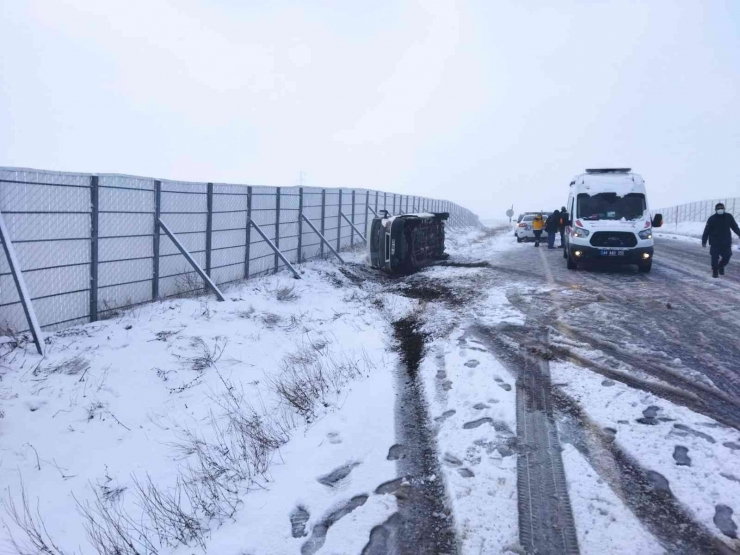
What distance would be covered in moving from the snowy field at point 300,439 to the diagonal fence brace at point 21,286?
247 mm

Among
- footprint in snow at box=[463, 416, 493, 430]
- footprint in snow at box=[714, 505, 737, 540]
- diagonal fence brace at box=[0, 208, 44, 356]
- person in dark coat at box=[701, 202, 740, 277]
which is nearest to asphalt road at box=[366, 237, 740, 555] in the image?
footprint in snow at box=[714, 505, 737, 540]

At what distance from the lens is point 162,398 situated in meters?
6.95

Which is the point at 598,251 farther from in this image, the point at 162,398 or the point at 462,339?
the point at 162,398

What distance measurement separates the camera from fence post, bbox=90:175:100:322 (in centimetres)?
844

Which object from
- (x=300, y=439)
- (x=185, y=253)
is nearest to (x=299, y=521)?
(x=300, y=439)

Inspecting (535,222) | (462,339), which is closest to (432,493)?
(462,339)

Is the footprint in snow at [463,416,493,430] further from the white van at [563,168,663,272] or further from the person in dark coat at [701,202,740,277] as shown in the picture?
the white van at [563,168,663,272]

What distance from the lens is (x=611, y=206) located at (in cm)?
1509

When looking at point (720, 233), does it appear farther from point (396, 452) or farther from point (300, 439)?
point (300, 439)

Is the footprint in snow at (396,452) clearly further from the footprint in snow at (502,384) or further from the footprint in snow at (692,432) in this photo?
the footprint in snow at (692,432)

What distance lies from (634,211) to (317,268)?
957 cm

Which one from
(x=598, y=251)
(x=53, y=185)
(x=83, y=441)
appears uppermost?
(x=53, y=185)

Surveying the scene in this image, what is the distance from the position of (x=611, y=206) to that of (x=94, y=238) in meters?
13.7

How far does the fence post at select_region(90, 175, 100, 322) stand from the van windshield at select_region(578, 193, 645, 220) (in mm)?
12907
